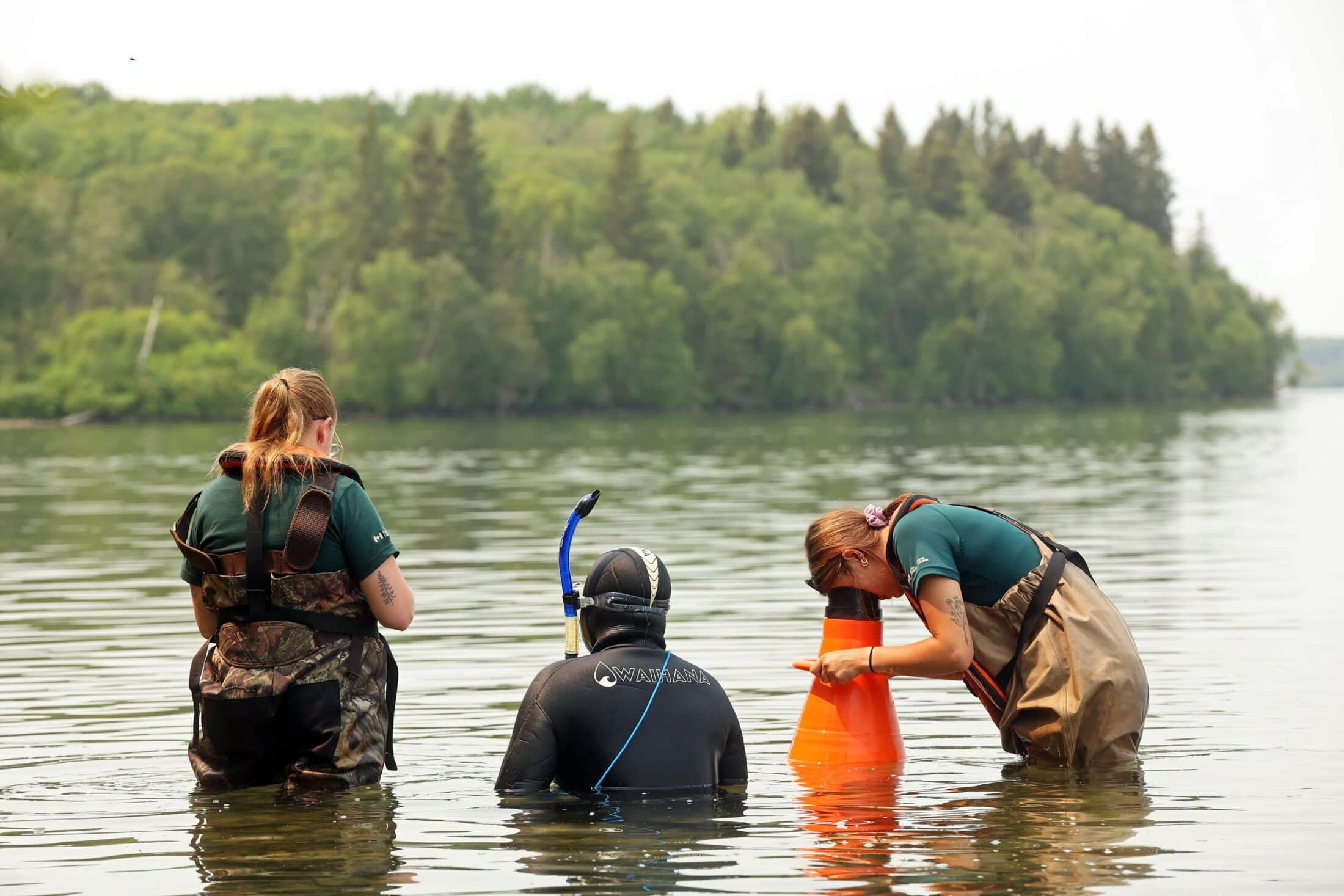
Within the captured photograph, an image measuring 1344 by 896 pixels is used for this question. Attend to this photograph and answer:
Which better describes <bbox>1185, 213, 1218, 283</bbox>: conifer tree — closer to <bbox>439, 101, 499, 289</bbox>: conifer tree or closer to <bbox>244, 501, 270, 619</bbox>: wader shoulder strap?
<bbox>439, 101, 499, 289</bbox>: conifer tree

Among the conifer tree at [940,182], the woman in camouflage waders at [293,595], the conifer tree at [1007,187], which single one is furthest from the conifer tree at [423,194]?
the woman in camouflage waders at [293,595]

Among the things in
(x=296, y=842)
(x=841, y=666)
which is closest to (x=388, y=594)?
(x=296, y=842)

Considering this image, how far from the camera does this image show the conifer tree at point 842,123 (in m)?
197

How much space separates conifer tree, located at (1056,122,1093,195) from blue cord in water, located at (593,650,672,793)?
185 metres

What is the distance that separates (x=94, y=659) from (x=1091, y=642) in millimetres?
7686

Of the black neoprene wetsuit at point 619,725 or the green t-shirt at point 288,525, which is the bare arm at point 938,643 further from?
the green t-shirt at point 288,525

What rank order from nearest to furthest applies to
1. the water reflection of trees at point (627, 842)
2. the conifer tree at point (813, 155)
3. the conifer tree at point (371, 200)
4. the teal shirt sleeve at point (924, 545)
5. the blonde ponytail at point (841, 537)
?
the water reflection of trees at point (627, 842) < the teal shirt sleeve at point (924, 545) < the blonde ponytail at point (841, 537) < the conifer tree at point (371, 200) < the conifer tree at point (813, 155)

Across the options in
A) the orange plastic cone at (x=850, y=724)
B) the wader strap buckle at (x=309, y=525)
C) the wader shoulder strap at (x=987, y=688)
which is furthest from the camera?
the orange plastic cone at (x=850, y=724)

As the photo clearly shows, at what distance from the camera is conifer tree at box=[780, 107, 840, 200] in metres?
168

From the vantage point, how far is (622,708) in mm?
7266

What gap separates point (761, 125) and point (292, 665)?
184 meters

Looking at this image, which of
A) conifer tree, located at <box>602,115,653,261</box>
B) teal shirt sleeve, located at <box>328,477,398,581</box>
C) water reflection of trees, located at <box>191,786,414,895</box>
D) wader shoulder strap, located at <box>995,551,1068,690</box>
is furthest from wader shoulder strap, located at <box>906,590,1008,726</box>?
conifer tree, located at <box>602,115,653,261</box>

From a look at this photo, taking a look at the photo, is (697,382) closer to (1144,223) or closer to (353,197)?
(353,197)

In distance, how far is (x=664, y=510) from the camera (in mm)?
28844
